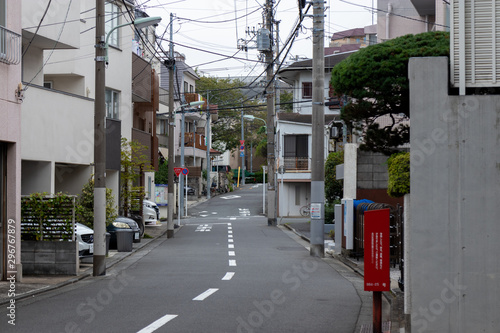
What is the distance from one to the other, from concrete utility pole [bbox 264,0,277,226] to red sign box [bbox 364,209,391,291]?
2968 centimetres

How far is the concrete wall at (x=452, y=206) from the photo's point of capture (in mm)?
8117

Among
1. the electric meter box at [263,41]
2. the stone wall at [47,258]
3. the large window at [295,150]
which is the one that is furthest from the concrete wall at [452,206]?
the large window at [295,150]

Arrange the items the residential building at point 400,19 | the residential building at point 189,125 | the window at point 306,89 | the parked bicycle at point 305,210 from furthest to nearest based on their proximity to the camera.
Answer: the residential building at point 189,125, the window at point 306,89, the parked bicycle at point 305,210, the residential building at point 400,19

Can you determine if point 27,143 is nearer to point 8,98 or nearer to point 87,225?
point 87,225

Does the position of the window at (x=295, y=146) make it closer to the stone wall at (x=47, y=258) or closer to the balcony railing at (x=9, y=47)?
the stone wall at (x=47, y=258)

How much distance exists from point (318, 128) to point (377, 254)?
1309 centimetres

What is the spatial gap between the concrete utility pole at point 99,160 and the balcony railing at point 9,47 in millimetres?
2093

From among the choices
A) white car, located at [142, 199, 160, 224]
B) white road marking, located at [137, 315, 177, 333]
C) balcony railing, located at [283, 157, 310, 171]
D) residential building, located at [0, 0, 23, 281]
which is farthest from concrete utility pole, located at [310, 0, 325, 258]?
balcony railing, located at [283, 157, 310, 171]

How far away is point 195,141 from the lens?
69.3 m

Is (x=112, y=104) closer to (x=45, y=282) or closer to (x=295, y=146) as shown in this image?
(x=45, y=282)

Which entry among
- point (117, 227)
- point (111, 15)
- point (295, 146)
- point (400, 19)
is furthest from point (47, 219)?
point (295, 146)

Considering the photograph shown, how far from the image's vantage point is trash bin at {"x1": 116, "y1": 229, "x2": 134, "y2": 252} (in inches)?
939

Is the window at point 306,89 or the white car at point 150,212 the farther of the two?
the window at point 306,89

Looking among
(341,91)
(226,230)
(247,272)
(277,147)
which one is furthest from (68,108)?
(277,147)
